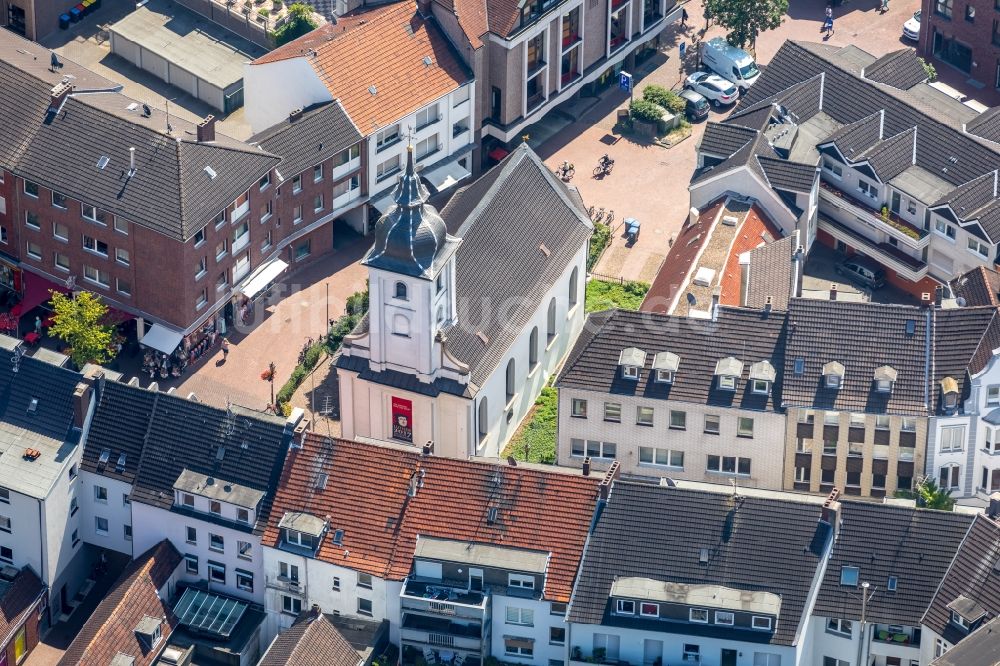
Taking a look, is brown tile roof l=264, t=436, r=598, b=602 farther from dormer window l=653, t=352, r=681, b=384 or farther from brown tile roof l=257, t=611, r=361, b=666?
dormer window l=653, t=352, r=681, b=384

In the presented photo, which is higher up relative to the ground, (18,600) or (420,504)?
(420,504)

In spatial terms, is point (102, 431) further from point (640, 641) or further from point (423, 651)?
point (640, 641)

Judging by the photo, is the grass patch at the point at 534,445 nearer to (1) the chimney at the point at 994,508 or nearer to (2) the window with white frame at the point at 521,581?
(2) the window with white frame at the point at 521,581

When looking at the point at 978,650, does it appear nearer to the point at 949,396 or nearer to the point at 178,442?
the point at 949,396

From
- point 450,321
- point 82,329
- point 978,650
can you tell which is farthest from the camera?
point 82,329

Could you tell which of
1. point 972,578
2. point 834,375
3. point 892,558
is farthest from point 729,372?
point 972,578

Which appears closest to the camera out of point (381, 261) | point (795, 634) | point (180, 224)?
point (795, 634)

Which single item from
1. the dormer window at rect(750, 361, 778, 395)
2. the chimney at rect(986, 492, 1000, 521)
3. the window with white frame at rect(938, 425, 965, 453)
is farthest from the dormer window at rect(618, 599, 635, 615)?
the window with white frame at rect(938, 425, 965, 453)

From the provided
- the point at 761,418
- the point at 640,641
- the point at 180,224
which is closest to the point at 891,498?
the point at 761,418
